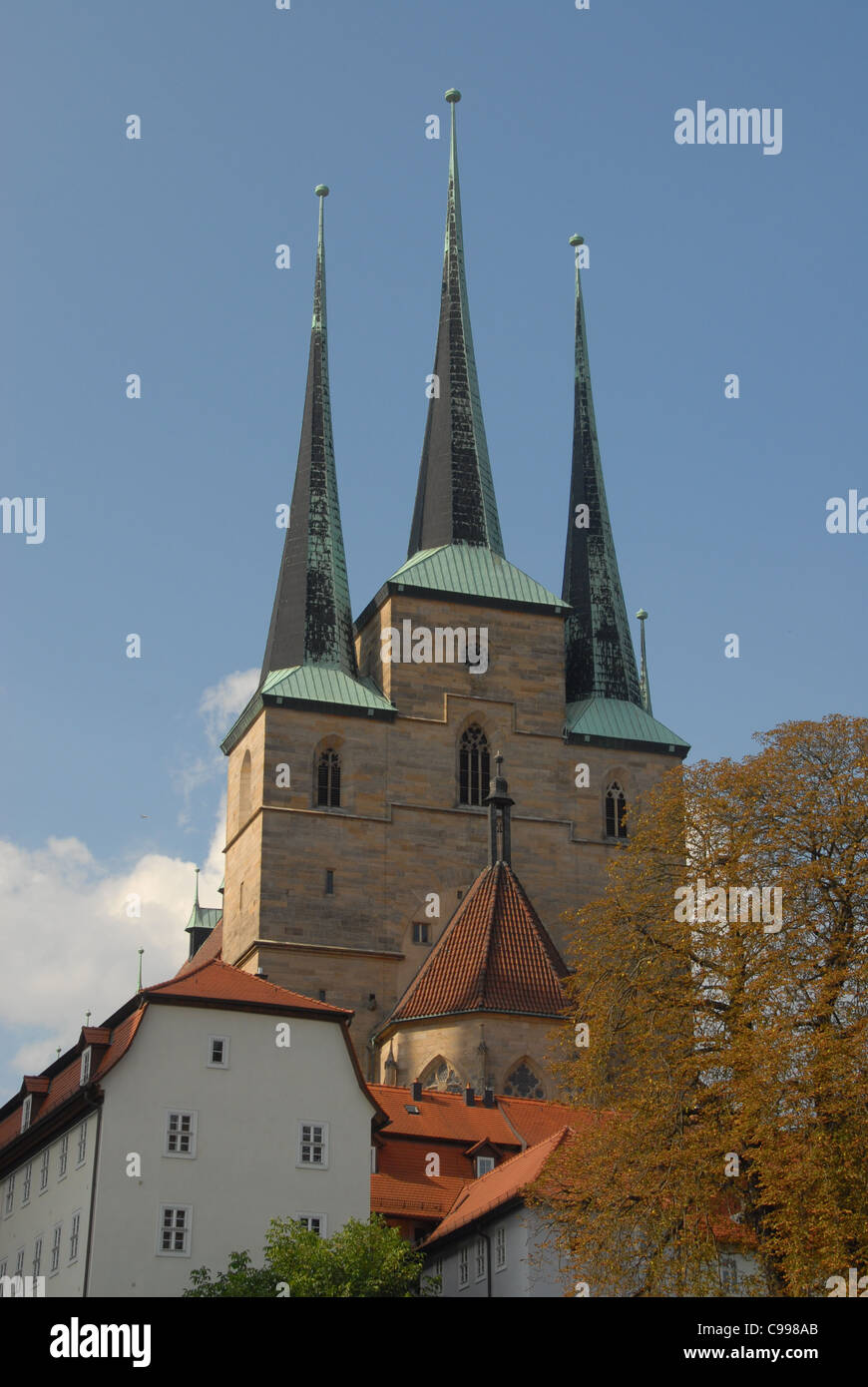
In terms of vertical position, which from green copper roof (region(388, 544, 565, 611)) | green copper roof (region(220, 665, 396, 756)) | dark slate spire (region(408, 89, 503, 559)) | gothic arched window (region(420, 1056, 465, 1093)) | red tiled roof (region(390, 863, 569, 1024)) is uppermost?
dark slate spire (region(408, 89, 503, 559))

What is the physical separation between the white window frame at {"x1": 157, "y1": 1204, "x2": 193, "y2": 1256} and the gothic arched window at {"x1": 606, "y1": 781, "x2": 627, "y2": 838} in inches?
1097

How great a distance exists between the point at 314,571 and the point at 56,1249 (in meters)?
29.8

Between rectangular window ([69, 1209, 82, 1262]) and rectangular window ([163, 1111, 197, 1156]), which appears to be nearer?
rectangular window ([69, 1209, 82, 1262])

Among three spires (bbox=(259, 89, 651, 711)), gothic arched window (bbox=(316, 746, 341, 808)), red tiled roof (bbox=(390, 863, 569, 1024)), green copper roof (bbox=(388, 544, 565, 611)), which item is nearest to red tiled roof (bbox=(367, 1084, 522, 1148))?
red tiled roof (bbox=(390, 863, 569, 1024))

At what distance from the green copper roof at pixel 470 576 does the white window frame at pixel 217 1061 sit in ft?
82.8

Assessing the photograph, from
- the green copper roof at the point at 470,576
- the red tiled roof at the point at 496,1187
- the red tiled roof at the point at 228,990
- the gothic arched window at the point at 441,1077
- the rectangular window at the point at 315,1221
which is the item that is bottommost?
the rectangular window at the point at 315,1221

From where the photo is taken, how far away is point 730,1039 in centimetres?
3259

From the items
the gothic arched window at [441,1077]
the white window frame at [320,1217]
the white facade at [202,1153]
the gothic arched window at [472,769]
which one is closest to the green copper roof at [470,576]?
the gothic arched window at [472,769]

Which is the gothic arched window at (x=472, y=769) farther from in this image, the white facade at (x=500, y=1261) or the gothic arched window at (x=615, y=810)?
the white facade at (x=500, y=1261)

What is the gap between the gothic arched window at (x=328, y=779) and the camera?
6122 centimetres

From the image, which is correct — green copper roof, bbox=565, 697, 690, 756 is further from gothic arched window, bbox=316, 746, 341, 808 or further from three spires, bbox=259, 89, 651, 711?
gothic arched window, bbox=316, 746, 341, 808

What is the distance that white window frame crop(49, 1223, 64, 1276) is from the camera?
38531 millimetres

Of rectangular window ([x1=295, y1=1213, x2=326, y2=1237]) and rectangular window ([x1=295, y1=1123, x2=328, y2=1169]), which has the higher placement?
rectangular window ([x1=295, y1=1123, x2=328, y2=1169])
